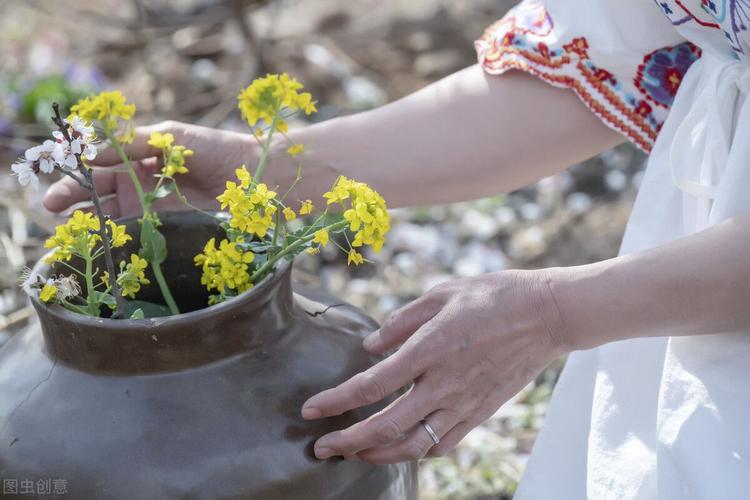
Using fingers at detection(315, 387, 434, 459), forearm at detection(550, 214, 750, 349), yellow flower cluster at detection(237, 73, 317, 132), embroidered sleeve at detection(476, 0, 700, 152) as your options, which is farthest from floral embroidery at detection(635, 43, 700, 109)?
fingers at detection(315, 387, 434, 459)

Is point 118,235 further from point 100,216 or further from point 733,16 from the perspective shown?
point 733,16

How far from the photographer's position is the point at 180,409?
1.05m

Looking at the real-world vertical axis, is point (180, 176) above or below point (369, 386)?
above

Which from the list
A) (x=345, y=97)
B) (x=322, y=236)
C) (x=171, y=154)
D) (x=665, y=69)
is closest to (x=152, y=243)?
(x=171, y=154)

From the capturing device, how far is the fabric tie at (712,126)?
130cm

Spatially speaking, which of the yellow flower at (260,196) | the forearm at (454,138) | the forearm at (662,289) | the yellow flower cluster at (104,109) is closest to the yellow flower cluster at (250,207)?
the yellow flower at (260,196)

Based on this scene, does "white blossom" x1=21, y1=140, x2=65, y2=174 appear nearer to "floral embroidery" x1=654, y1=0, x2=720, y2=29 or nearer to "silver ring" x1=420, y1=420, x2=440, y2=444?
"silver ring" x1=420, y1=420, x2=440, y2=444

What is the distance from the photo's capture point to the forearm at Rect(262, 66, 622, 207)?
150 centimetres

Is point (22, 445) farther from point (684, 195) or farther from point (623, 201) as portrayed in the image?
point (623, 201)

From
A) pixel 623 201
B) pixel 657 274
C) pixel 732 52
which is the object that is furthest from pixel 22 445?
pixel 623 201

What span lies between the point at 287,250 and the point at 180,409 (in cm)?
21

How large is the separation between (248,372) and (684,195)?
0.68 metres

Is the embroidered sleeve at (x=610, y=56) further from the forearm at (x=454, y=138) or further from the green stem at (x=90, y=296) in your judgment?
the green stem at (x=90, y=296)

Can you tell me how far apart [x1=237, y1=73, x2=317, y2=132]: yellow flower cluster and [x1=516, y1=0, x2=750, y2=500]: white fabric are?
46 cm
